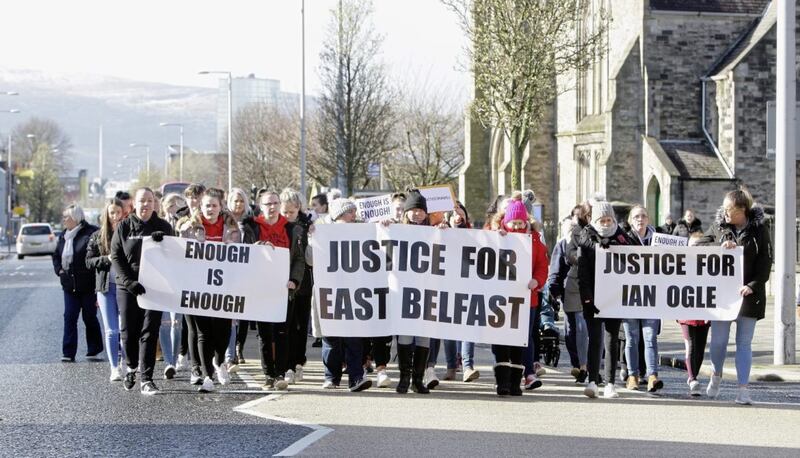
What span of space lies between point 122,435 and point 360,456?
2141mm

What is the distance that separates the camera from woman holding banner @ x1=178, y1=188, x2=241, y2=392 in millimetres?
13227

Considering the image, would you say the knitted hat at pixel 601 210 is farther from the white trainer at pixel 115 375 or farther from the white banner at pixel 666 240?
the white trainer at pixel 115 375

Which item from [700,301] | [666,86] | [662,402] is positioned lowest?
[662,402]

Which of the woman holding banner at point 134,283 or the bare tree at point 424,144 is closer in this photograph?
the woman holding banner at point 134,283

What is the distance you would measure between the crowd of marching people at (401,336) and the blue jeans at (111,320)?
0.01 m

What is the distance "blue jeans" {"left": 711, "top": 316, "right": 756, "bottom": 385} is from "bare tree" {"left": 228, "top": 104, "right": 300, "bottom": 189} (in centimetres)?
5852

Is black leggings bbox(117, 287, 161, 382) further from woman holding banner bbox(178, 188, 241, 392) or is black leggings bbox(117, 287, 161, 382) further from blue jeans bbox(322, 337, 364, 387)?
blue jeans bbox(322, 337, 364, 387)

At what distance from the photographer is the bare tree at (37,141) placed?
168750 millimetres

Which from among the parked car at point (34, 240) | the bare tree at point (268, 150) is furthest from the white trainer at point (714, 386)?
the bare tree at point (268, 150)

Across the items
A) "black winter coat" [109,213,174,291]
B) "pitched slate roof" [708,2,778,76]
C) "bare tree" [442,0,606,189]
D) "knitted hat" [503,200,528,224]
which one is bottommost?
"black winter coat" [109,213,174,291]

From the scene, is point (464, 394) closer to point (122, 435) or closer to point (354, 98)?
point (122, 435)

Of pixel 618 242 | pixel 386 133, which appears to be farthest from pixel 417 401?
pixel 386 133

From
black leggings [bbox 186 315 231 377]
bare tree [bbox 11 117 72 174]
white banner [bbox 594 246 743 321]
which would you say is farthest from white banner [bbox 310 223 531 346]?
bare tree [bbox 11 117 72 174]

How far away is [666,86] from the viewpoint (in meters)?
44.6
